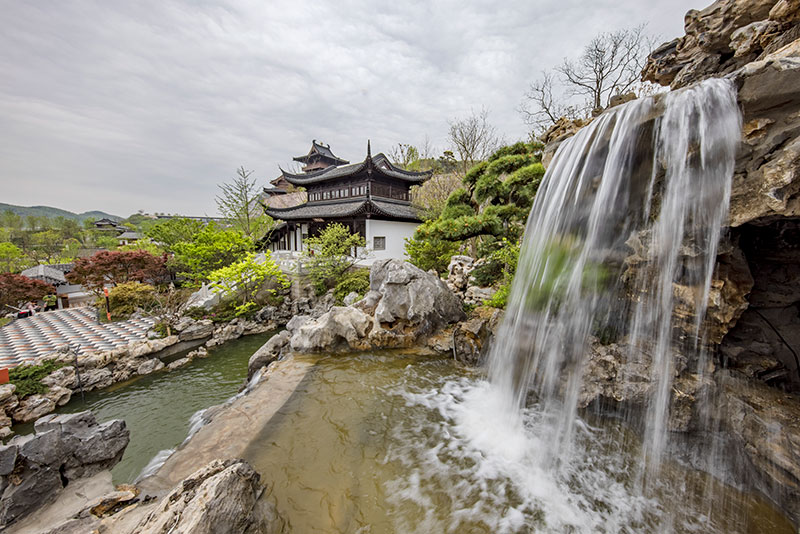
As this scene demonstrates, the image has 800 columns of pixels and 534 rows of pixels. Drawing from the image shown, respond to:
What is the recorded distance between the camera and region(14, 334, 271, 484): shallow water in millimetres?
6199

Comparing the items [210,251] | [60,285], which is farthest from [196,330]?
[60,285]

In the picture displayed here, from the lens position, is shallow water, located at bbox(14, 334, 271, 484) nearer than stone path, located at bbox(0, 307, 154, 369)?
Yes

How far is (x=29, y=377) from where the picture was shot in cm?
822

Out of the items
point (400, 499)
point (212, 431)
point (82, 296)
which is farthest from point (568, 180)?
point (82, 296)

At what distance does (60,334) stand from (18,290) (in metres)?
5.16

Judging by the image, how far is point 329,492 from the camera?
11.1 feet

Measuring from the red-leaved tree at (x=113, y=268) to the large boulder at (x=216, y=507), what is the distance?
61.6 ft

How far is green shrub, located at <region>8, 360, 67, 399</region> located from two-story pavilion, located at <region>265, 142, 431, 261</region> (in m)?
13.2

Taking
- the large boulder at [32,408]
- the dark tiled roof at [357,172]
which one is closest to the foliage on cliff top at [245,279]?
the large boulder at [32,408]

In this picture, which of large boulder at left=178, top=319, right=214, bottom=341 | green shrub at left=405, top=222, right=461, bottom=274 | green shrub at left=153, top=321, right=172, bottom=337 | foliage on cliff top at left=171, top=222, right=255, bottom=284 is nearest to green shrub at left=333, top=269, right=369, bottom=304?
green shrub at left=405, top=222, right=461, bottom=274

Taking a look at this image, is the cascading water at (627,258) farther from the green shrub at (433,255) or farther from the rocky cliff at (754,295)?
the green shrub at (433,255)

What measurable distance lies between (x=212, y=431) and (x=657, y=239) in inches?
268

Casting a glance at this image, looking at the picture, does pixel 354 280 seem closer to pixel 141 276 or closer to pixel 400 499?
pixel 400 499

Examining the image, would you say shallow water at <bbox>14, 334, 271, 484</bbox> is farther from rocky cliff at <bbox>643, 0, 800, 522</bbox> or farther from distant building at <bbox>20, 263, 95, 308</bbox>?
distant building at <bbox>20, 263, 95, 308</bbox>
